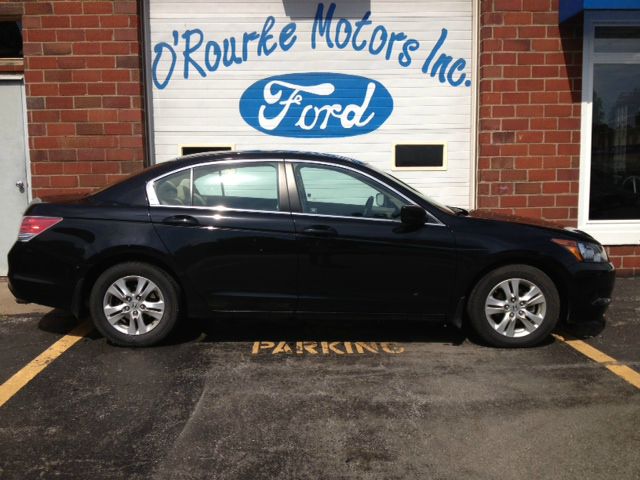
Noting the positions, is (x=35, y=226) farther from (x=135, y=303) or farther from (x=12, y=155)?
(x=12, y=155)

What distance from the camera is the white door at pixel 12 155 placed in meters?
7.74

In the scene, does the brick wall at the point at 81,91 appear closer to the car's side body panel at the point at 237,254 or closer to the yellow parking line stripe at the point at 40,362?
the yellow parking line stripe at the point at 40,362

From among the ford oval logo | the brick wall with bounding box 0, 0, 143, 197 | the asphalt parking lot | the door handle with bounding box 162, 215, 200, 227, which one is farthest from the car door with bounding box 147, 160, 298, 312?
the ford oval logo

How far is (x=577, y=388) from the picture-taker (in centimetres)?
412

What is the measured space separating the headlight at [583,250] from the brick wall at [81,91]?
205 inches

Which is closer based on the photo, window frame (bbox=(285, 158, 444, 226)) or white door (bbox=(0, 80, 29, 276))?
window frame (bbox=(285, 158, 444, 226))

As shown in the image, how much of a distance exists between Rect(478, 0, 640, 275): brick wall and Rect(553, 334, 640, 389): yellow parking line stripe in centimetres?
298

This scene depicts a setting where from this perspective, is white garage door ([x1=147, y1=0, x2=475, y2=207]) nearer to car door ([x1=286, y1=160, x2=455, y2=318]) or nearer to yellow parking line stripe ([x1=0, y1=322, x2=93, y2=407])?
yellow parking line stripe ([x1=0, y1=322, x2=93, y2=407])

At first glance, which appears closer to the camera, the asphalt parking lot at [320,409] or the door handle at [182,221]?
the asphalt parking lot at [320,409]

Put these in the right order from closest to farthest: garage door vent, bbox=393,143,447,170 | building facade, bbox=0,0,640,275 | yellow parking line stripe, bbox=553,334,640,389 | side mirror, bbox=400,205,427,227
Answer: yellow parking line stripe, bbox=553,334,640,389 < side mirror, bbox=400,205,427,227 < building facade, bbox=0,0,640,275 < garage door vent, bbox=393,143,447,170

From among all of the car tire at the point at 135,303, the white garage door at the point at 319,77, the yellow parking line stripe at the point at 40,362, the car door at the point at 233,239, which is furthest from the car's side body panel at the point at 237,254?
the white garage door at the point at 319,77

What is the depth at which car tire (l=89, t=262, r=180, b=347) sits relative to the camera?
4.84 metres

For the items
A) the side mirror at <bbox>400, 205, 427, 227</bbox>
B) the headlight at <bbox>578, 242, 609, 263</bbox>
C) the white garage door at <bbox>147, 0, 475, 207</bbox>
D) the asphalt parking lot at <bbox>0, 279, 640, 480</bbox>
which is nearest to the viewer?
the asphalt parking lot at <bbox>0, 279, 640, 480</bbox>

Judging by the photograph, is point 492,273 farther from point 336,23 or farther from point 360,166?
point 336,23
